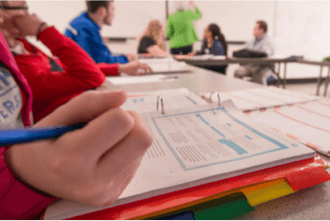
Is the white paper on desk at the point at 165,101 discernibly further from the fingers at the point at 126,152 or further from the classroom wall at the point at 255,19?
the classroom wall at the point at 255,19

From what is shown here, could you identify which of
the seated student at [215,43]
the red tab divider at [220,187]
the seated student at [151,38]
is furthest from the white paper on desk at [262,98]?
the seated student at [215,43]

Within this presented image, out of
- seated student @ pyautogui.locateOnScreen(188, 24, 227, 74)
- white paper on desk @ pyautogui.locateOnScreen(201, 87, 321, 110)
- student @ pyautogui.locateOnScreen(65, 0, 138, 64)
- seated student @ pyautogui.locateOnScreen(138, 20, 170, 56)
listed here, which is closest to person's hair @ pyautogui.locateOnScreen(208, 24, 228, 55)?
seated student @ pyautogui.locateOnScreen(188, 24, 227, 74)

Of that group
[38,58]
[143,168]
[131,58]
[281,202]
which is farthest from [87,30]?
[281,202]

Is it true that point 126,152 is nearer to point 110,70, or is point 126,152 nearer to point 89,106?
point 89,106

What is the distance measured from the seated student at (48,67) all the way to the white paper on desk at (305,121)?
0.59 m

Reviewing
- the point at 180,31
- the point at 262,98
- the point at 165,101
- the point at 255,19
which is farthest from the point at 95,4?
the point at 255,19

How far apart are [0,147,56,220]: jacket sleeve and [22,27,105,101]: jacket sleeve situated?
20.9 inches

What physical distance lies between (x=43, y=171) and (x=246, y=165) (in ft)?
0.76

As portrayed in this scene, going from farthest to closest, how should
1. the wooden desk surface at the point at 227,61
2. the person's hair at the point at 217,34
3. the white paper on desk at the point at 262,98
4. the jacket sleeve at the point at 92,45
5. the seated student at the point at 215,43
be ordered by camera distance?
the person's hair at the point at 217,34
the seated student at the point at 215,43
the wooden desk surface at the point at 227,61
the jacket sleeve at the point at 92,45
the white paper on desk at the point at 262,98

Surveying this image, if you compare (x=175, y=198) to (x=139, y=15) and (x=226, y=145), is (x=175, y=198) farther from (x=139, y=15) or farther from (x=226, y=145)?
(x=139, y=15)

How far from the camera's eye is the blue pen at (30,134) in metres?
0.14

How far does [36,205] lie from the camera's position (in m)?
0.22

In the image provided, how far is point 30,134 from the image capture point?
150 mm

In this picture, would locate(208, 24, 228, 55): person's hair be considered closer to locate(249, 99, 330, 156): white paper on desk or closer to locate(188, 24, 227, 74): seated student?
locate(188, 24, 227, 74): seated student
